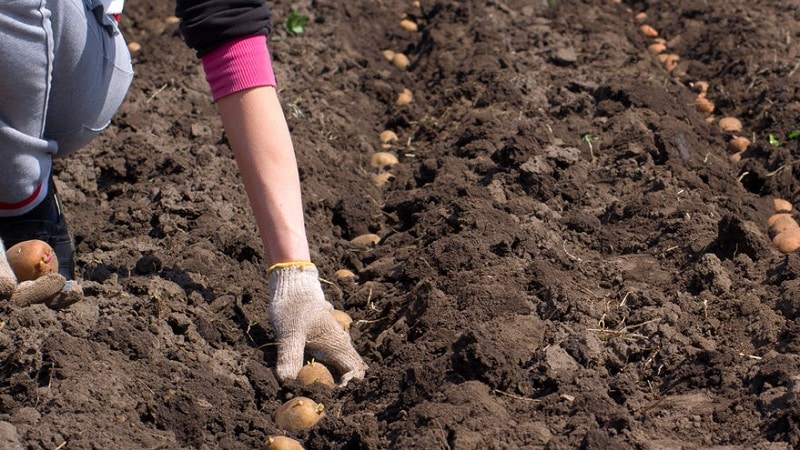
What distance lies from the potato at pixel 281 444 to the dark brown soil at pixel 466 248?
103mm

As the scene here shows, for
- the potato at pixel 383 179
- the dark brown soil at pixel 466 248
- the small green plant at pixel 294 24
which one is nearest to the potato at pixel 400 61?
the dark brown soil at pixel 466 248

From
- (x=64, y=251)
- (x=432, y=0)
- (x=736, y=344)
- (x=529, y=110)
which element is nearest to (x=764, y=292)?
(x=736, y=344)

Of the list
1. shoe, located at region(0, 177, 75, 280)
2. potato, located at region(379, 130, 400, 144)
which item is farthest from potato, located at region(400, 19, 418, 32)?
shoe, located at region(0, 177, 75, 280)

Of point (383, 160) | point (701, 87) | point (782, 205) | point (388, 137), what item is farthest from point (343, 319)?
point (701, 87)

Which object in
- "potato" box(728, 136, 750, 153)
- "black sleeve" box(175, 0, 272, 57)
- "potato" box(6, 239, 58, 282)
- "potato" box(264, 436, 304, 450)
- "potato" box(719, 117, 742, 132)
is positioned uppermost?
"black sleeve" box(175, 0, 272, 57)

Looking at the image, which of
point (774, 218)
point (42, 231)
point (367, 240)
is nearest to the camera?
point (42, 231)

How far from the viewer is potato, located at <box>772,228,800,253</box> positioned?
3477 mm

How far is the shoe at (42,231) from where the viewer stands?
3.24 m

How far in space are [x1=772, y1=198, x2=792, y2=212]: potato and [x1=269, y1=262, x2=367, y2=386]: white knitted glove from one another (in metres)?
1.84

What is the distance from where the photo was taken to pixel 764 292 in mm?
3080

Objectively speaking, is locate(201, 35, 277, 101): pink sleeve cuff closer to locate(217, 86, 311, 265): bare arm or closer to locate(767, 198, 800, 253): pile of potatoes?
locate(217, 86, 311, 265): bare arm

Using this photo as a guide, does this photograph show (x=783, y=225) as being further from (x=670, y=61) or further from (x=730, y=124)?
(x=670, y=61)

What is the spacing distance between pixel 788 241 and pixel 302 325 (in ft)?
5.56

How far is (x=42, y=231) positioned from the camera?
128 inches
